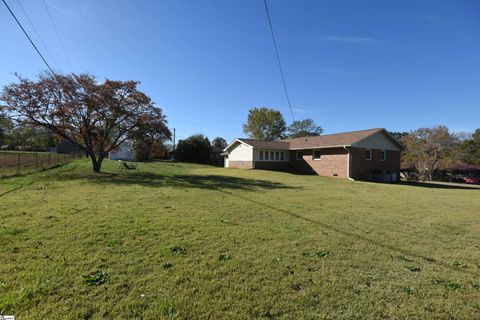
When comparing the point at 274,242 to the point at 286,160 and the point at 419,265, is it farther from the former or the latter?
the point at 286,160

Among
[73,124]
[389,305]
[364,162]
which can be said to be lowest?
[389,305]

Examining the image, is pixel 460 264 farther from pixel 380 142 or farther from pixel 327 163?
pixel 380 142

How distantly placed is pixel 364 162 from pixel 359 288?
919 inches

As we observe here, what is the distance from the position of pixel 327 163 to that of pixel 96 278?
24411 mm

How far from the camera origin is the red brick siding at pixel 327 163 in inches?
941

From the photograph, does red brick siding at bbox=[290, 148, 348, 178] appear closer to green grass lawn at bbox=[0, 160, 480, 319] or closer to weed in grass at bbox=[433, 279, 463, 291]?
green grass lawn at bbox=[0, 160, 480, 319]

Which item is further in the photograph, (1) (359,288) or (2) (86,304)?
(1) (359,288)

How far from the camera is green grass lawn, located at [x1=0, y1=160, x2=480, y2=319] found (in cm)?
291

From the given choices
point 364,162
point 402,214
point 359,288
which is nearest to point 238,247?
point 359,288

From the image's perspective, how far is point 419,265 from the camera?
428 cm

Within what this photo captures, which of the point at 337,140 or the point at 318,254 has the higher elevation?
the point at 337,140

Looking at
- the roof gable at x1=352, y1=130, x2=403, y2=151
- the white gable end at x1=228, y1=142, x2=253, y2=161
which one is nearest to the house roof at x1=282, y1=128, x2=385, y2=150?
the roof gable at x1=352, y1=130, x2=403, y2=151

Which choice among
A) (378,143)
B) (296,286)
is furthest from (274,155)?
(296,286)

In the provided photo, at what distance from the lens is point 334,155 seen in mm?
24828
